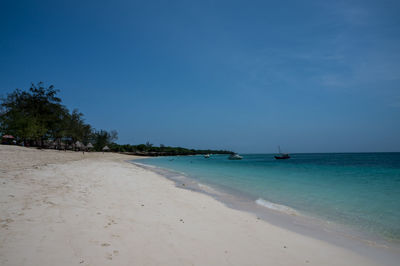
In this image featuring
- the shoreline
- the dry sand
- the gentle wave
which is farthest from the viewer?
the gentle wave

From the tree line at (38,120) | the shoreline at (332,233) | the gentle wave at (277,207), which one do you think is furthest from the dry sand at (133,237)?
the tree line at (38,120)

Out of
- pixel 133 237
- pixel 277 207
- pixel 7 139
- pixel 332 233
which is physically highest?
pixel 7 139

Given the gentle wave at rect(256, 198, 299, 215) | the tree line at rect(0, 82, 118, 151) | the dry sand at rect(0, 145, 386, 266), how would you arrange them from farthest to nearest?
1. the tree line at rect(0, 82, 118, 151)
2. the gentle wave at rect(256, 198, 299, 215)
3. the dry sand at rect(0, 145, 386, 266)

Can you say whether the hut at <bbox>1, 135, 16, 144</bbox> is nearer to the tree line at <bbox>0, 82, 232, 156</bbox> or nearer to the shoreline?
the tree line at <bbox>0, 82, 232, 156</bbox>

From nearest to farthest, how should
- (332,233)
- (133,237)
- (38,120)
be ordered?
(133,237) → (332,233) → (38,120)

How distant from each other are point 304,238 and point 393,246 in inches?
87.3

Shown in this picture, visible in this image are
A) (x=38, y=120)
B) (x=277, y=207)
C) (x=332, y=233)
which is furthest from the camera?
(x=38, y=120)

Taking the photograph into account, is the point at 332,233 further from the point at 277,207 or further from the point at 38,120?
the point at 38,120

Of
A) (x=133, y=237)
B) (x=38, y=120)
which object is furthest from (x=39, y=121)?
(x=133, y=237)

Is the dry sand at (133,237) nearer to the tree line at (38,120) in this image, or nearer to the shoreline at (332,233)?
the shoreline at (332,233)

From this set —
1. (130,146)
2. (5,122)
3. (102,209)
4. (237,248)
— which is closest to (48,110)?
(5,122)

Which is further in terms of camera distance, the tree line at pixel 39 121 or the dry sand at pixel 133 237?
the tree line at pixel 39 121

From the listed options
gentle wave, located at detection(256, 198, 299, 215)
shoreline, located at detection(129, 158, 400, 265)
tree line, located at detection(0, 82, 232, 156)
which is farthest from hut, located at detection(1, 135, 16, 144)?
shoreline, located at detection(129, 158, 400, 265)

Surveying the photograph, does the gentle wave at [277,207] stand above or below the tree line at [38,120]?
below
